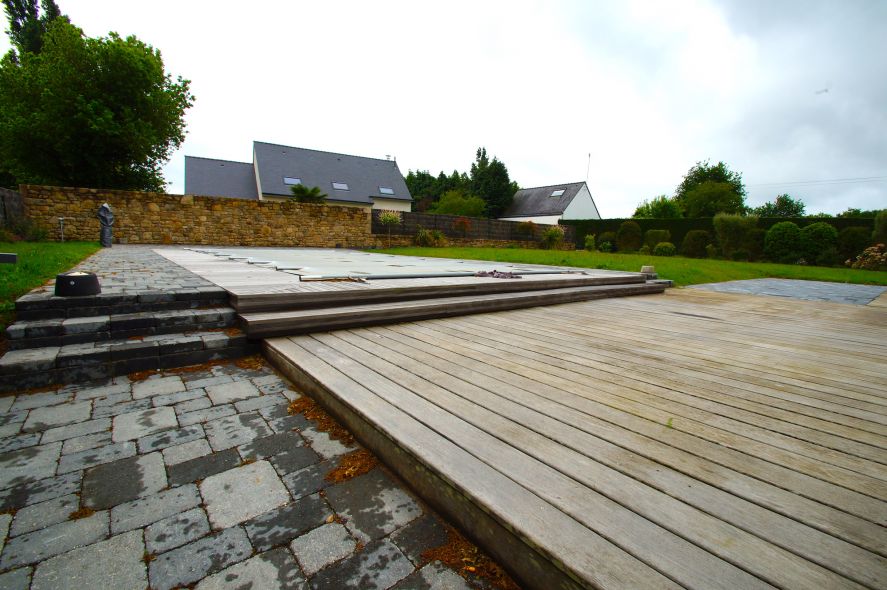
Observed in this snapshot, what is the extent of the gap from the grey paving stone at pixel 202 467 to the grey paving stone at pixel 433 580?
0.77 meters

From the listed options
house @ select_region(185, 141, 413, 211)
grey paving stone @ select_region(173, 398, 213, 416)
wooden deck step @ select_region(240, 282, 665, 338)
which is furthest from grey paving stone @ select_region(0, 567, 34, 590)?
house @ select_region(185, 141, 413, 211)

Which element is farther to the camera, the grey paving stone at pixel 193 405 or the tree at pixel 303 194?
the tree at pixel 303 194

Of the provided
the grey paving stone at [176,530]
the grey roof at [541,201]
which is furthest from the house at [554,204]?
the grey paving stone at [176,530]

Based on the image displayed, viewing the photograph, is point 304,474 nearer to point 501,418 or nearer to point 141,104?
point 501,418

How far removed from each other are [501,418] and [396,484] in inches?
16.9

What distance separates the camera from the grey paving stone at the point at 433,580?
0.82m

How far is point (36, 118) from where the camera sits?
11688 millimetres

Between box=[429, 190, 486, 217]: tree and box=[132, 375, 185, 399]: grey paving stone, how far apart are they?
28841 millimetres

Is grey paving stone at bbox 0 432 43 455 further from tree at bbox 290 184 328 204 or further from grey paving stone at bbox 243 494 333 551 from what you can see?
tree at bbox 290 184 328 204

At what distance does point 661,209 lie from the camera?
31.8m

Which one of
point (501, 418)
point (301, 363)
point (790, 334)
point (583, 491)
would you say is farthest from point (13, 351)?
point (790, 334)

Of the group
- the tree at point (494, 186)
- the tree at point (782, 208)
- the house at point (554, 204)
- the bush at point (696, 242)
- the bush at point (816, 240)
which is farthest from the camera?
the tree at point (782, 208)

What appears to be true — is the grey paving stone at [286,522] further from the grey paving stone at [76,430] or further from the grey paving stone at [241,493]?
the grey paving stone at [76,430]

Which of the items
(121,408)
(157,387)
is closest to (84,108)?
(157,387)
